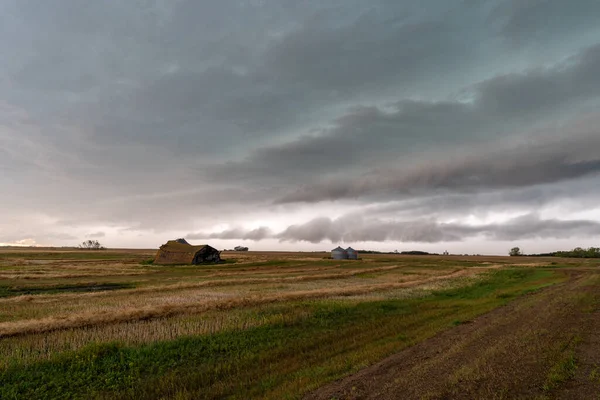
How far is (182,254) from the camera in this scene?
292 ft

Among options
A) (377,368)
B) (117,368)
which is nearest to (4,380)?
(117,368)

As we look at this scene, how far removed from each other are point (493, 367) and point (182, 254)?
87.4 metres

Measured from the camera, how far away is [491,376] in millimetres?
9289

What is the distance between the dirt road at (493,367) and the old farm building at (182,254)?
8108 centimetres

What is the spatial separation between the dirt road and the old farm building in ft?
266

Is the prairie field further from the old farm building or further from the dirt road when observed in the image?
the old farm building

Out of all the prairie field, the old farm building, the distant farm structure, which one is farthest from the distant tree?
the prairie field

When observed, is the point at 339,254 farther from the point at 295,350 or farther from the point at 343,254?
the point at 295,350

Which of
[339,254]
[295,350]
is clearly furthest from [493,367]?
[339,254]

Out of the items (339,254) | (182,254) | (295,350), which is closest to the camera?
(295,350)

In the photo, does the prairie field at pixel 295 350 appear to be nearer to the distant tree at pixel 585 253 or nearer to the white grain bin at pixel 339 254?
the white grain bin at pixel 339 254

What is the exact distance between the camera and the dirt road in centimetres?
→ 848

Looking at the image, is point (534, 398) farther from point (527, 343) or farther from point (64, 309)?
point (64, 309)

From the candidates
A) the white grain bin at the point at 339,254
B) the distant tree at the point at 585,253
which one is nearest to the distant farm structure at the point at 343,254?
the white grain bin at the point at 339,254
